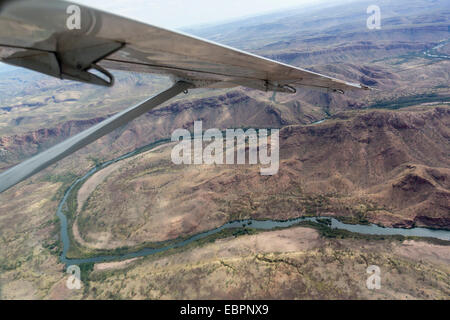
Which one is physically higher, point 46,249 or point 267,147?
point 267,147

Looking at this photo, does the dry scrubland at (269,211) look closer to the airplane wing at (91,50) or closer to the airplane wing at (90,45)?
the airplane wing at (91,50)

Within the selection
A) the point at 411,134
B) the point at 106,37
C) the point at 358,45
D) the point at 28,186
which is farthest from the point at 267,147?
the point at 358,45

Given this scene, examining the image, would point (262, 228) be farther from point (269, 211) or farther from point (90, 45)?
point (90, 45)

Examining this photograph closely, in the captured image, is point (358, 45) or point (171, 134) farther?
point (358, 45)

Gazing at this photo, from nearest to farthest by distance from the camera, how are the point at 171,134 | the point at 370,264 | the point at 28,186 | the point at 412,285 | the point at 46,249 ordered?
the point at 412,285 → the point at 370,264 → the point at 46,249 → the point at 28,186 → the point at 171,134

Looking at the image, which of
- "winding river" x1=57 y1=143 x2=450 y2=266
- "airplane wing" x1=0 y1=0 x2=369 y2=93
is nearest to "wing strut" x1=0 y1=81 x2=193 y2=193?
"airplane wing" x1=0 y1=0 x2=369 y2=93

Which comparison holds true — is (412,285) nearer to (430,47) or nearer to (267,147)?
(267,147)

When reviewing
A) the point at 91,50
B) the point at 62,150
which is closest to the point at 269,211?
the point at 62,150

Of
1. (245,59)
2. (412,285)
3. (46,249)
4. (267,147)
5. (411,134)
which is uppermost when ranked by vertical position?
(245,59)

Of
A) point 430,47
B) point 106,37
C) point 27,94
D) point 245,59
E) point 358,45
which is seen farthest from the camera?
point 27,94
